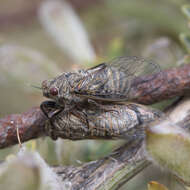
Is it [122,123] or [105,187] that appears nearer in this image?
[105,187]

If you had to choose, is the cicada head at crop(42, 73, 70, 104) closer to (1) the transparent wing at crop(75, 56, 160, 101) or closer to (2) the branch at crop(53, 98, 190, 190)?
(1) the transparent wing at crop(75, 56, 160, 101)

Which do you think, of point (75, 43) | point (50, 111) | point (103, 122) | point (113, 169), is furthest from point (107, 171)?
point (75, 43)

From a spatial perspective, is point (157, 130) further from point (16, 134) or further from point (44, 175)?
point (16, 134)

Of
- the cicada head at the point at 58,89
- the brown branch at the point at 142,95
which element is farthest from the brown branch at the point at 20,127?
the cicada head at the point at 58,89

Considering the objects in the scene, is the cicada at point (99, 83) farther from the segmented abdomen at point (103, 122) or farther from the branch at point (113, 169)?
the branch at point (113, 169)

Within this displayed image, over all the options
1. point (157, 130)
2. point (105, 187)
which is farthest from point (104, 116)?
point (157, 130)

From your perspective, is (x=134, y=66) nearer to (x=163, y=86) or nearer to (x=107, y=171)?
(x=163, y=86)
